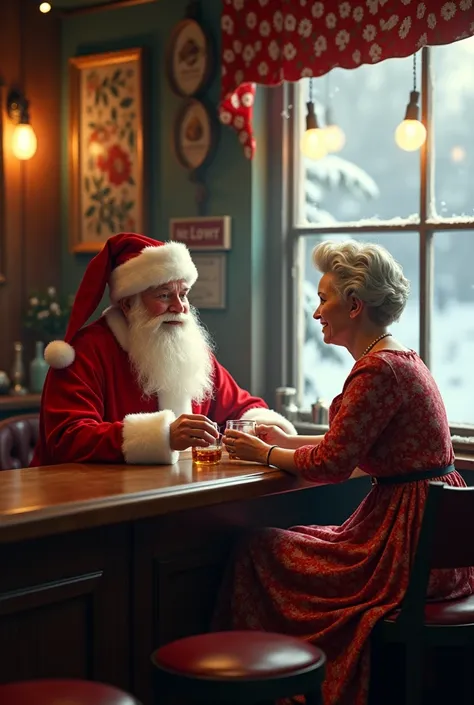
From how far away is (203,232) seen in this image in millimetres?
4809

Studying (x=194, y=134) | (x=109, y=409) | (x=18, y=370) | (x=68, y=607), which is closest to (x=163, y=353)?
(x=109, y=409)

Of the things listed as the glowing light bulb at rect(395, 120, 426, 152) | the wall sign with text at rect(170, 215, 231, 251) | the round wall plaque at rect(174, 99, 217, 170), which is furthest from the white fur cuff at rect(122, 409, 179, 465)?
the round wall plaque at rect(174, 99, 217, 170)

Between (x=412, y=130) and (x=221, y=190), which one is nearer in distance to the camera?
(x=412, y=130)

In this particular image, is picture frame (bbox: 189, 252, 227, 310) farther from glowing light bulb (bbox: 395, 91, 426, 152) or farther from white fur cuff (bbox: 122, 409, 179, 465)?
white fur cuff (bbox: 122, 409, 179, 465)

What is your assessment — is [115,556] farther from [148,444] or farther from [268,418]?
[268,418]

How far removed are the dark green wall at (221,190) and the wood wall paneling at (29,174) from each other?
1.58 feet

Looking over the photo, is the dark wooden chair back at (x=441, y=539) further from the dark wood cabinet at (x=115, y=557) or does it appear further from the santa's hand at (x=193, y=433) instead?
the santa's hand at (x=193, y=433)

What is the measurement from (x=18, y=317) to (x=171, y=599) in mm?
2938

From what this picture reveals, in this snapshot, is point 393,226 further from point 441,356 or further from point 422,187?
point 441,356

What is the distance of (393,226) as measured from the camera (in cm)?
438

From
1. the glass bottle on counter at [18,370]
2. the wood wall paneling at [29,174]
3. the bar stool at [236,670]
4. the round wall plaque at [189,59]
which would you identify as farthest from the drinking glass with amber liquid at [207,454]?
the wood wall paneling at [29,174]

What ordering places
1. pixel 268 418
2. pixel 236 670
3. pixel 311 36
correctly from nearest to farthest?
pixel 236 670 → pixel 268 418 → pixel 311 36

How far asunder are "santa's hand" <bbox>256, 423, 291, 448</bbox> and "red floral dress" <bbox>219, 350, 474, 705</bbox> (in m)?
0.34

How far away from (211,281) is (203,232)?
0.73ft
